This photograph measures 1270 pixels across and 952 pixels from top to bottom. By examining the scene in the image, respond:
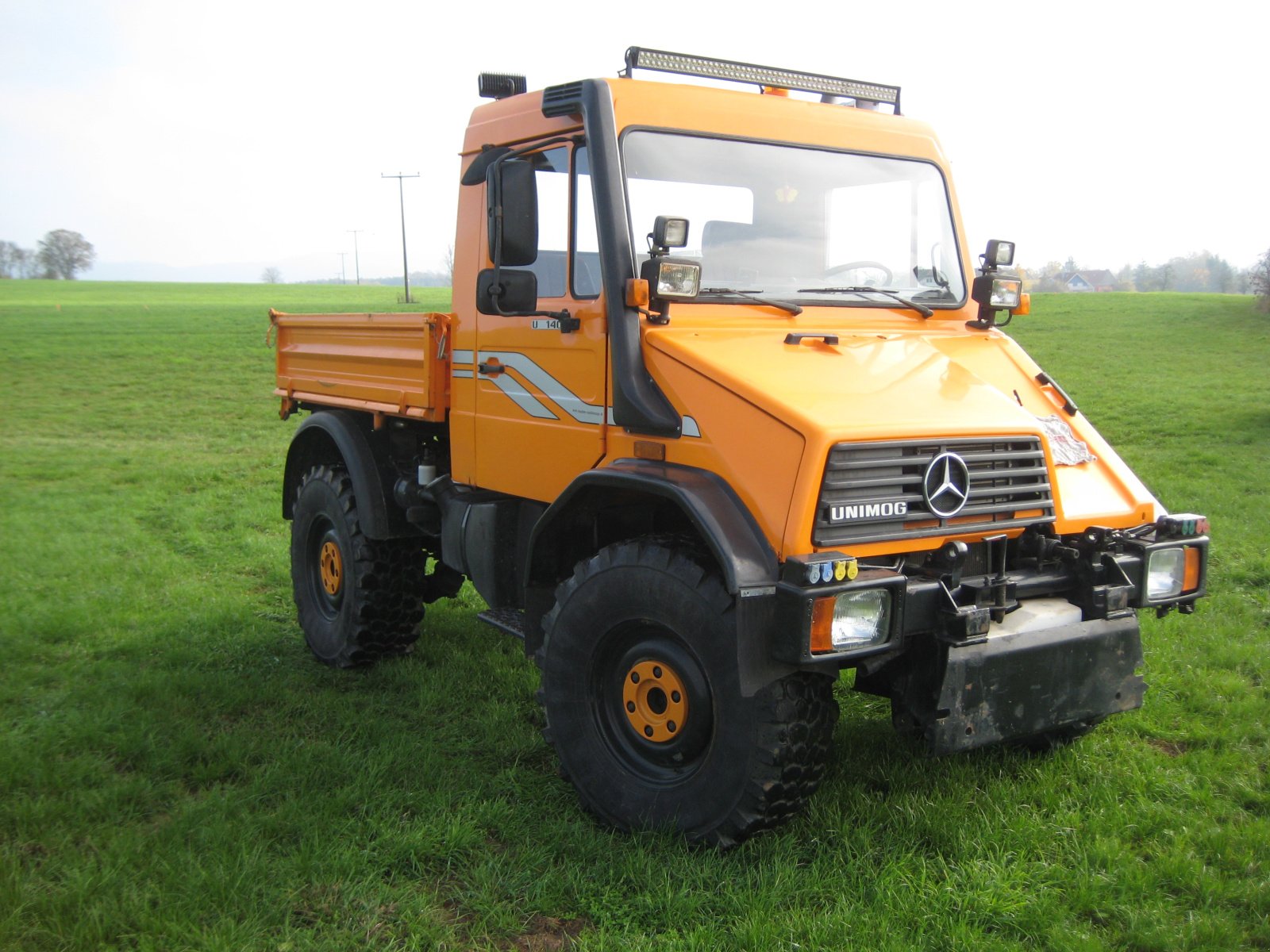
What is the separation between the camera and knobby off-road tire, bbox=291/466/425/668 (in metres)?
5.88

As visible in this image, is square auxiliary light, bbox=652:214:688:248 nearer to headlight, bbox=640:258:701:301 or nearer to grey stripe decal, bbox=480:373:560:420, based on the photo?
headlight, bbox=640:258:701:301

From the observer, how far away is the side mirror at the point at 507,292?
4227 mm

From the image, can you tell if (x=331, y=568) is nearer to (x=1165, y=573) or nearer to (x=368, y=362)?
(x=368, y=362)

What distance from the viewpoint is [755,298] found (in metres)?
4.18

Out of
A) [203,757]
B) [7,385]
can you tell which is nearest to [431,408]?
[203,757]

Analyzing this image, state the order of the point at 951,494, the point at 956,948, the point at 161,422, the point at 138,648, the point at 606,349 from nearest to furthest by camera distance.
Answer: the point at 956,948
the point at 951,494
the point at 606,349
the point at 138,648
the point at 161,422

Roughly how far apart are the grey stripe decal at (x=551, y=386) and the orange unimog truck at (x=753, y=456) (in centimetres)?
2

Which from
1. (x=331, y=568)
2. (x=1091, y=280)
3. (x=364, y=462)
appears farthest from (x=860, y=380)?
(x=1091, y=280)

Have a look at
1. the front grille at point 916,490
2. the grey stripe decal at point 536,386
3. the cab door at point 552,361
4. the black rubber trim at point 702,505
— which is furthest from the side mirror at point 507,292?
the front grille at point 916,490

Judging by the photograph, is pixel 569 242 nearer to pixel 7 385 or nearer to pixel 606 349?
pixel 606 349

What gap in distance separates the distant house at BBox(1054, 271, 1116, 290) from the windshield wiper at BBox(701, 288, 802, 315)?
55.4 metres

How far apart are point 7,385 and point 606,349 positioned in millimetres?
23015

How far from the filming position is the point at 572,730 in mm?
4078

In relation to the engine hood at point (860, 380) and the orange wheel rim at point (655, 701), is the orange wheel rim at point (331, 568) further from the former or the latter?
the engine hood at point (860, 380)
